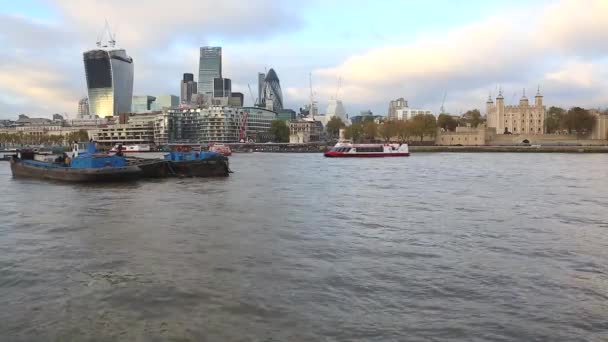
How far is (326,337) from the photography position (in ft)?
27.4

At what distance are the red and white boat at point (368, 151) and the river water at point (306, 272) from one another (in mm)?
72165

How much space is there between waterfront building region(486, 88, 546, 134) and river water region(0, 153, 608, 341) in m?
151

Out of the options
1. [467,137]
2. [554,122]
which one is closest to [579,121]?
[467,137]

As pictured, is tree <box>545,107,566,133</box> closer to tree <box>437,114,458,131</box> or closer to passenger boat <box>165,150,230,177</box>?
tree <box>437,114,458,131</box>

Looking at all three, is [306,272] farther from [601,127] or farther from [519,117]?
[519,117]

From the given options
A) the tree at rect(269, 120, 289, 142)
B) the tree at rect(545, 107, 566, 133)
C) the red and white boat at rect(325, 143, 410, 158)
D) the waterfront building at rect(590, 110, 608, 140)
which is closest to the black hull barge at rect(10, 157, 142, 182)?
the red and white boat at rect(325, 143, 410, 158)

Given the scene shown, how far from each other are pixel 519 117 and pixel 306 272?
169766 millimetres

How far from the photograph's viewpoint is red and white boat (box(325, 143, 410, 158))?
319 feet

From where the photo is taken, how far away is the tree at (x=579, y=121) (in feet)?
431

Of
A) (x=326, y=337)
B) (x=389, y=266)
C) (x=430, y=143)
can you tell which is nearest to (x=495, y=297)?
(x=389, y=266)

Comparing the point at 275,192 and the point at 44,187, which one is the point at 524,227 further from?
the point at 44,187

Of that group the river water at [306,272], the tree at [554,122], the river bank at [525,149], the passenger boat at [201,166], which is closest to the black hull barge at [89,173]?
the passenger boat at [201,166]

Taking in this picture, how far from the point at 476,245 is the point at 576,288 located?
14.5 ft

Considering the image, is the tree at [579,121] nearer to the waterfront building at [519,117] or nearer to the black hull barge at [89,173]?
the waterfront building at [519,117]
